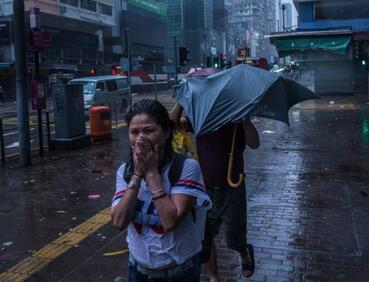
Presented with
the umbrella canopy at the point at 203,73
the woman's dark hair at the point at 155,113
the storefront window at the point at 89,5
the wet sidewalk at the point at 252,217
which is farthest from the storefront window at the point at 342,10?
the storefront window at the point at 89,5

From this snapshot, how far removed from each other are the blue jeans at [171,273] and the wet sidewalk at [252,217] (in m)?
2.07

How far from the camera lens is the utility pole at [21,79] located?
1045 cm

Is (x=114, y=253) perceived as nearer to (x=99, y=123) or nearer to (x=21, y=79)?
(x=21, y=79)

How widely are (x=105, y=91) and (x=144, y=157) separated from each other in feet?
76.0

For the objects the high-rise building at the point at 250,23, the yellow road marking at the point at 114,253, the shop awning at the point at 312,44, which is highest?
the high-rise building at the point at 250,23

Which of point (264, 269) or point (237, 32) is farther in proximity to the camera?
point (237, 32)

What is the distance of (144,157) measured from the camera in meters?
2.30

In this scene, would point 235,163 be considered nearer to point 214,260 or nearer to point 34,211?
point 214,260

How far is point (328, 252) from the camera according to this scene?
5246 mm

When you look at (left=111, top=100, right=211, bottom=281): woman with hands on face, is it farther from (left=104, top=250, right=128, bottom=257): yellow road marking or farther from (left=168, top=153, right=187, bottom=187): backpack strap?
(left=104, top=250, right=128, bottom=257): yellow road marking

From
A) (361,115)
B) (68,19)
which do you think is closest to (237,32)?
(68,19)

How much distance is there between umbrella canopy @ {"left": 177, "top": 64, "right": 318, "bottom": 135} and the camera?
3984mm

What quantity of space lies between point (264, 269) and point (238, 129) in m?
1.37

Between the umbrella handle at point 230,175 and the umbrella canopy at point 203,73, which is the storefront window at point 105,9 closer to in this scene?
the umbrella canopy at point 203,73
